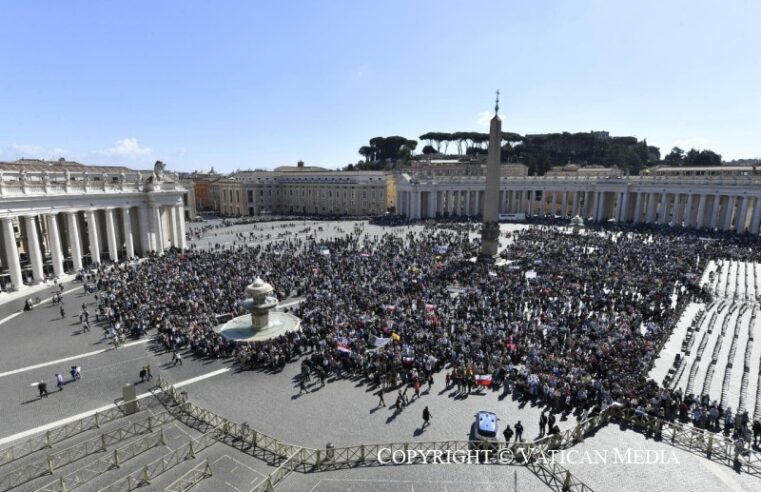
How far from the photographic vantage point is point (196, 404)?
44.1ft

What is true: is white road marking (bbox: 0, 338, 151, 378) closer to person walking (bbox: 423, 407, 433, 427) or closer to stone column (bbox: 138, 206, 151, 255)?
person walking (bbox: 423, 407, 433, 427)

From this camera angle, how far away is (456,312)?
21094 millimetres

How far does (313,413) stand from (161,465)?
432 cm

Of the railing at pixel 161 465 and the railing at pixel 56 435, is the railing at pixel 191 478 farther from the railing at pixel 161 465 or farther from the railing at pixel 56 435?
the railing at pixel 56 435

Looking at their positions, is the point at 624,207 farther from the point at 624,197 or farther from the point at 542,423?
the point at 542,423

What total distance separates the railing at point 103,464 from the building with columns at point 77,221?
77.9 ft

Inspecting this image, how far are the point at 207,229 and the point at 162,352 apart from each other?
149 ft

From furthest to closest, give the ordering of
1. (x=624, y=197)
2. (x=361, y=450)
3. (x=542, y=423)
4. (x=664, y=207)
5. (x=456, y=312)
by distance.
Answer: (x=624, y=197) → (x=664, y=207) → (x=456, y=312) → (x=542, y=423) → (x=361, y=450)

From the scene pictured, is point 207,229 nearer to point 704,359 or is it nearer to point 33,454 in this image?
point 33,454

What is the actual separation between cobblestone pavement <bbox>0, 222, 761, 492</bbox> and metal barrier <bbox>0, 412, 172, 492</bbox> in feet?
5.87

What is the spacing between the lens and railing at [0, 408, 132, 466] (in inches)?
416

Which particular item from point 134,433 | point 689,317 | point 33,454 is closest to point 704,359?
point 689,317

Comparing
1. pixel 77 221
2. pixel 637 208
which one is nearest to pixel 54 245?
pixel 77 221

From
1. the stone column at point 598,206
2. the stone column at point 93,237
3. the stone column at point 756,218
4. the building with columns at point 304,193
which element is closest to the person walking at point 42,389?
the stone column at point 93,237
